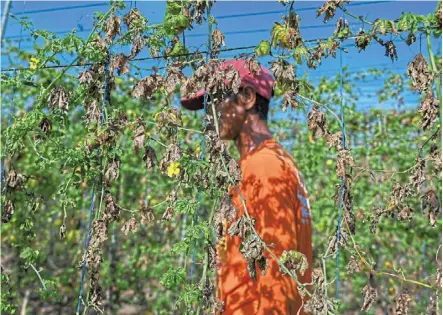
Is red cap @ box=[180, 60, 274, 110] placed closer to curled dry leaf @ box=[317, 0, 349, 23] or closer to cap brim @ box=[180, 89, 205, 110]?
cap brim @ box=[180, 89, 205, 110]

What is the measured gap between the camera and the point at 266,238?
80.0 inches

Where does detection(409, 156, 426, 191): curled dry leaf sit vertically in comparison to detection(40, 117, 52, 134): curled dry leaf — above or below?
below

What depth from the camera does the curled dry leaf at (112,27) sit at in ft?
7.25

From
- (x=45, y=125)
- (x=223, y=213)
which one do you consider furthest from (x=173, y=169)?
(x=45, y=125)

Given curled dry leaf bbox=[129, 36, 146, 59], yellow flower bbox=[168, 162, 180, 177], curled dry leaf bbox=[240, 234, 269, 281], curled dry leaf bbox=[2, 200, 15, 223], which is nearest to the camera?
curled dry leaf bbox=[240, 234, 269, 281]

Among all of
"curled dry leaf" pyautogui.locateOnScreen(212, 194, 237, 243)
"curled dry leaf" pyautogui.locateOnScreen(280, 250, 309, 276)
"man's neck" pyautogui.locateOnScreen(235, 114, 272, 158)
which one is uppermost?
"man's neck" pyautogui.locateOnScreen(235, 114, 272, 158)

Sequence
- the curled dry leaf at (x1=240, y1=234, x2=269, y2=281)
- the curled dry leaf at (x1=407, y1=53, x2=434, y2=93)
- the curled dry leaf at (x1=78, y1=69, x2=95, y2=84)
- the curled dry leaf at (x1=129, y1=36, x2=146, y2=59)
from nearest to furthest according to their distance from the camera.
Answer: the curled dry leaf at (x1=240, y1=234, x2=269, y2=281) → the curled dry leaf at (x1=407, y1=53, x2=434, y2=93) → the curled dry leaf at (x1=129, y1=36, x2=146, y2=59) → the curled dry leaf at (x1=78, y1=69, x2=95, y2=84)

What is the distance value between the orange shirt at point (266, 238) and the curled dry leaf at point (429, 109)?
1.58 ft

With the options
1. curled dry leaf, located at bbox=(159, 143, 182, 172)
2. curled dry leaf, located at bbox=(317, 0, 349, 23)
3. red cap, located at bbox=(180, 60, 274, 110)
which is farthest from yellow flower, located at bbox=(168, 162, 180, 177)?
curled dry leaf, located at bbox=(317, 0, 349, 23)

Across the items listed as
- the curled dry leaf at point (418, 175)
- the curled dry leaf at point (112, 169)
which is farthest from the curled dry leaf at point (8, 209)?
the curled dry leaf at point (418, 175)

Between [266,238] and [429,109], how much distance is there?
0.61m

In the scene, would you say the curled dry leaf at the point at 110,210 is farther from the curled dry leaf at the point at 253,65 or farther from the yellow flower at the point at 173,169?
the curled dry leaf at the point at 253,65

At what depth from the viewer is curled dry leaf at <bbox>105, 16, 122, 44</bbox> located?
2209 mm

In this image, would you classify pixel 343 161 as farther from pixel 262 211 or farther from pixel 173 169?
pixel 173 169
